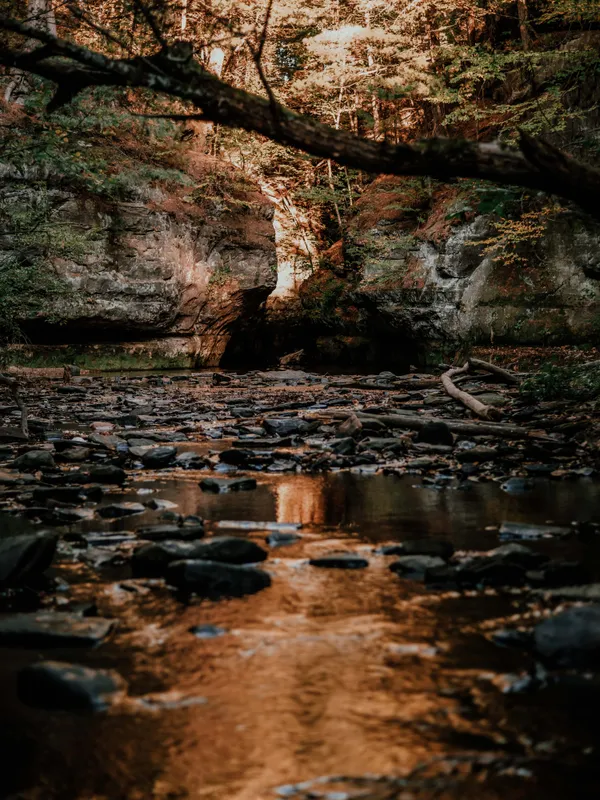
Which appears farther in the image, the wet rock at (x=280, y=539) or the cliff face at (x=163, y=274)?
the cliff face at (x=163, y=274)

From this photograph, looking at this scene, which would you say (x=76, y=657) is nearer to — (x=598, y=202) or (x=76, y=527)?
(x=76, y=527)

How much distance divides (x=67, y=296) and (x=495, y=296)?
1270cm

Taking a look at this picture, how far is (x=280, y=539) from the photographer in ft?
11.9

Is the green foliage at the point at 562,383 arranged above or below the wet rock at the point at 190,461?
above

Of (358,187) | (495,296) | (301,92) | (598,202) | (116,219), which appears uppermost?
(301,92)

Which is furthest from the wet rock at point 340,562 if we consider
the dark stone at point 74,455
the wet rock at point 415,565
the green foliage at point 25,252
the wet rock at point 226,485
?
the green foliage at point 25,252

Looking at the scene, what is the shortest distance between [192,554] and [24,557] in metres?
0.72

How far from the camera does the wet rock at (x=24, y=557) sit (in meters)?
2.91

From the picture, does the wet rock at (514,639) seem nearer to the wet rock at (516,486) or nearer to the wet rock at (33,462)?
the wet rock at (516,486)

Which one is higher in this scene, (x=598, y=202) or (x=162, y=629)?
(x=598, y=202)

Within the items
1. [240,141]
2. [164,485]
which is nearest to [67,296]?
[240,141]

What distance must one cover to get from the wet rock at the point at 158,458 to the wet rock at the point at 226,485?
1054 millimetres

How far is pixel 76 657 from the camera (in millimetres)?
2211


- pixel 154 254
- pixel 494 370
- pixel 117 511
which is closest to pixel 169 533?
pixel 117 511
